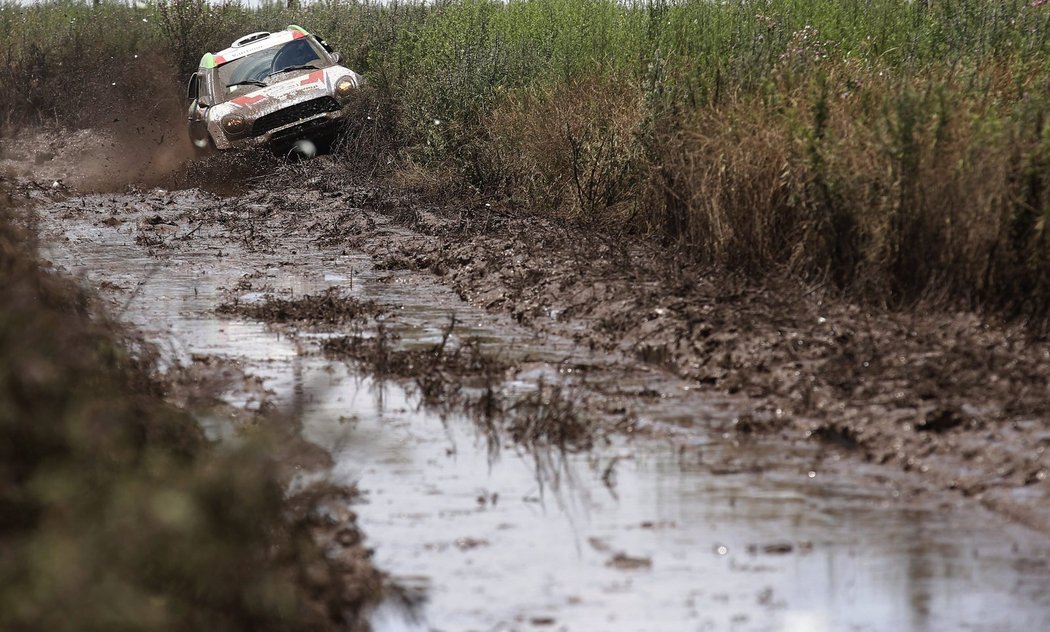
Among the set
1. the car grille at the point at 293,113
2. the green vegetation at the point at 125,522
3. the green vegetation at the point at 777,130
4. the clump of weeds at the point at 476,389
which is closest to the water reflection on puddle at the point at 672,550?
the clump of weeds at the point at 476,389

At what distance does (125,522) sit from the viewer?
128 inches

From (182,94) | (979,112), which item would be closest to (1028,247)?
(979,112)

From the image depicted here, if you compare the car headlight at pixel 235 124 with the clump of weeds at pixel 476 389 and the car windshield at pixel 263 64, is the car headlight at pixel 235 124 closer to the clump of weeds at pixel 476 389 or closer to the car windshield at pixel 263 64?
the car windshield at pixel 263 64

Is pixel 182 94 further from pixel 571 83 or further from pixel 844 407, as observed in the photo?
pixel 844 407

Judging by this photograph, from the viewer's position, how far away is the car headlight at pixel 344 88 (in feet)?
59.4

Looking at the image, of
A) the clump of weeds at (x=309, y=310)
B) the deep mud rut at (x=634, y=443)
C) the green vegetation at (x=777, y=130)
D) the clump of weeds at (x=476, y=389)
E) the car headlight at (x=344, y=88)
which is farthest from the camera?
the car headlight at (x=344, y=88)

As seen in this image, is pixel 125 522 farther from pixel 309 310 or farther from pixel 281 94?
pixel 281 94

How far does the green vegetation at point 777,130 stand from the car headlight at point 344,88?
1.04ft

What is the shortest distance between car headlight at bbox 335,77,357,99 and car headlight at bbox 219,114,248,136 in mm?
1143

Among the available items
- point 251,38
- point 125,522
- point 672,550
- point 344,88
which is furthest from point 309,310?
Result: point 251,38

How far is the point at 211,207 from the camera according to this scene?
16.9 m

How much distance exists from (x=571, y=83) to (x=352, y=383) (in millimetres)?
6680

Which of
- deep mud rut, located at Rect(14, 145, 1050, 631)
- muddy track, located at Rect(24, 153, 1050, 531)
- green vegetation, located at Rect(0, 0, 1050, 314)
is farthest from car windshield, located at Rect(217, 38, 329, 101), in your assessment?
deep mud rut, located at Rect(14, 145, 1050, 631)

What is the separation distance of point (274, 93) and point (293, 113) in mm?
349
